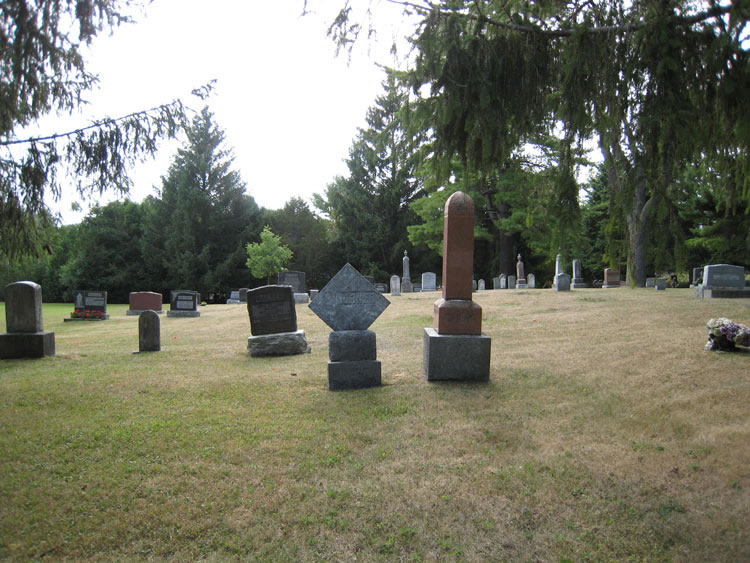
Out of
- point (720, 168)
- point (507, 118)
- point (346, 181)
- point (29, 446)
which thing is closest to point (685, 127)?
point (720, 168)

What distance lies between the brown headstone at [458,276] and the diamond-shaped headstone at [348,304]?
2.71 ft

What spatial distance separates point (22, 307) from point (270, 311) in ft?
14.0

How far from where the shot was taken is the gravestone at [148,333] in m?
8.67

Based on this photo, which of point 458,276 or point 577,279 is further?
point 577,279

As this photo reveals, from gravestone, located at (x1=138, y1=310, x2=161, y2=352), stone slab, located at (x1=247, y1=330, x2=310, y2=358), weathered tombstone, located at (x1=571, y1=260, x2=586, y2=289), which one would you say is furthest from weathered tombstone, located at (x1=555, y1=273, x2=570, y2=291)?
gravestone, located at (x1=138, y1=310, x2=161, y2=352)

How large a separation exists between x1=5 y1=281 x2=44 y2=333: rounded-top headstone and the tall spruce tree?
87.4ft

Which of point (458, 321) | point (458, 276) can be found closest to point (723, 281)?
point (458, 276)

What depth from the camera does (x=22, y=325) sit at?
25.8 feet

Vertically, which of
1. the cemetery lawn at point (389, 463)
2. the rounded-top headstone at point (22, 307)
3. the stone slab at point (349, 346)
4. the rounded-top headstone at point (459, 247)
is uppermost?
the rounded-top headstone at point (459, 247)

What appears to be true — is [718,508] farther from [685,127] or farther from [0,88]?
[0,88]

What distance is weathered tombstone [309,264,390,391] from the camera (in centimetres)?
572

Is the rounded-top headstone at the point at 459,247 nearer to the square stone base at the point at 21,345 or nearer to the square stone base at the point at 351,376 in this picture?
the square stone base at the point at 351,376

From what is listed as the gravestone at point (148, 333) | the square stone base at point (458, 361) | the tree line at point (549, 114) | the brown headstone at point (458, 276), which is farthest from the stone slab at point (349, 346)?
Result: the gravestone at point (148, 333)

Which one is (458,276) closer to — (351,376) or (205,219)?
(351,376)
